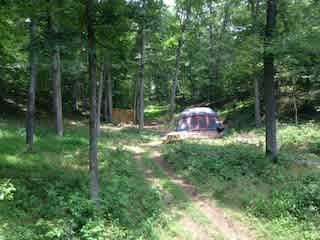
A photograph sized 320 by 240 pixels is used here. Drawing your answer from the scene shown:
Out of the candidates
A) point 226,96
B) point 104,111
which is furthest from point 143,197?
point 226,96

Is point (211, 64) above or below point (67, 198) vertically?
above

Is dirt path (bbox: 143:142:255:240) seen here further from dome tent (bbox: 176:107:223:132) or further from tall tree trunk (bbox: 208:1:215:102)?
tall tree trunk (bbox: 208:1:215:102)

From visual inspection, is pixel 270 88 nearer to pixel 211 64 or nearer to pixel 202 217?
pixel 202 217

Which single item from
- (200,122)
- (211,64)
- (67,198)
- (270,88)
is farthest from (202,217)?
(211,64)

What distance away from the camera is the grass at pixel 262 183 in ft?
18.9

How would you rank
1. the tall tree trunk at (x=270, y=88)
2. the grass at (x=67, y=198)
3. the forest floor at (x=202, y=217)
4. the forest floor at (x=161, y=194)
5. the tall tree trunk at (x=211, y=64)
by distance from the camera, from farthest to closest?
1. the tall tree trunk at (x=211, y=64)
2. the tall tree trunk at (x=270, y=88)
3. the forest floor at (x=202, y=217)
4. the forest floor at (x=161, y=194)
5. the grass at (x=67, y=198)

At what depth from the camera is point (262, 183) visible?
756cm

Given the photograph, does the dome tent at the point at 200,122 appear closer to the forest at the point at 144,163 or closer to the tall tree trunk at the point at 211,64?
the forest at the point at 144,163

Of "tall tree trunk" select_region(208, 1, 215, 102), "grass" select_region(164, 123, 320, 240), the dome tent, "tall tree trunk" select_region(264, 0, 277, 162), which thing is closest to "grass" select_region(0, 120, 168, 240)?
"grass" select_region(164, 123, 320, 240)

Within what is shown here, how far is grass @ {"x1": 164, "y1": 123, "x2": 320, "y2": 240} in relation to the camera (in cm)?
575

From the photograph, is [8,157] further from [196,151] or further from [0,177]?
[196,151]

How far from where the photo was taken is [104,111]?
26.1 m

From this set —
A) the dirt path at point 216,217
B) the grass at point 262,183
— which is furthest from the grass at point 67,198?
the grass at point 262,183

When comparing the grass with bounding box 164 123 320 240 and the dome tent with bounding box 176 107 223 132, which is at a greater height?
the dome tent with bounding box 176 107 223 132
